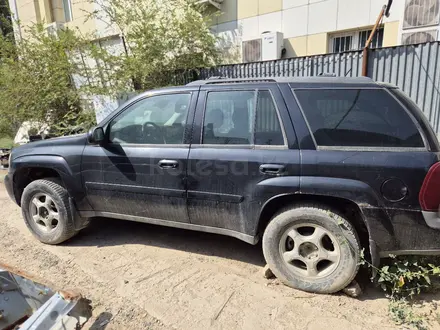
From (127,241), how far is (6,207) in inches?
118

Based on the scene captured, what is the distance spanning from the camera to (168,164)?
3074 mm

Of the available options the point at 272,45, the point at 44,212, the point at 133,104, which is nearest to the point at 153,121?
the point at 133,104

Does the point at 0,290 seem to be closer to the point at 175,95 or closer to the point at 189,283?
the point at 189,283

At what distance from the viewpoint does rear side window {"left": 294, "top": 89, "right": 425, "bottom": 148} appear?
2463 mm

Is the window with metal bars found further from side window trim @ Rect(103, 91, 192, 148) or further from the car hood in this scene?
the car hood

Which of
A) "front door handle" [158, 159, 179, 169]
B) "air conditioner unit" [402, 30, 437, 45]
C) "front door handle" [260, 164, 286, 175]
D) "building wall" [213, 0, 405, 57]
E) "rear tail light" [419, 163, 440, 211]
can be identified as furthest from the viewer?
"building wall" [213, 0, 405, 57]

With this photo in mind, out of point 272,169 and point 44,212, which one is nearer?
point 272,169

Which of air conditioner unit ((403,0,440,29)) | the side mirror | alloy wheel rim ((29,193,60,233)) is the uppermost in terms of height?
air conditioner unit ((403,0,440,29))

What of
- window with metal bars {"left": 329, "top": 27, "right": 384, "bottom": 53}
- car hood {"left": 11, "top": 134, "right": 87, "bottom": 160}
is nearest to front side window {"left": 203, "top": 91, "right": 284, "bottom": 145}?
car hood {"left": 11, "top": 134, "right": 87, "bottom": 160}

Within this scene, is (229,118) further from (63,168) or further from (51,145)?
(51,145)

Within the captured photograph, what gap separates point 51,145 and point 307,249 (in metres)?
3.08

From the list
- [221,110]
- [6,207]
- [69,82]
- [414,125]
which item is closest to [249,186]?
[221,110]

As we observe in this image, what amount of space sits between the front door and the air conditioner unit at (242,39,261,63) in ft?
17.2

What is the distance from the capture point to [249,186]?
9.16 ft
